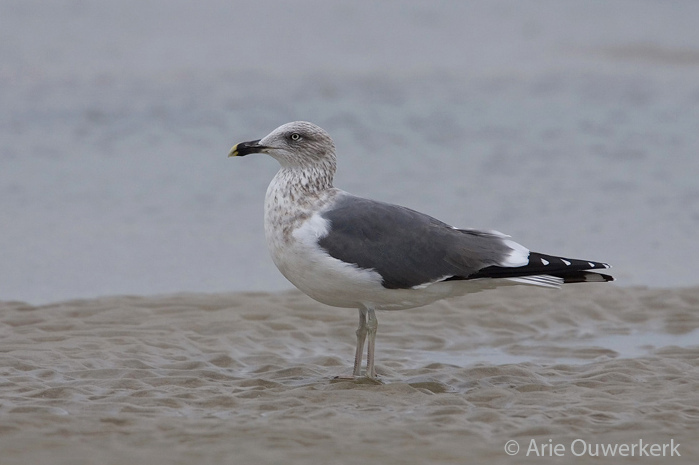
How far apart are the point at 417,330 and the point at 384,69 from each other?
11539 millimetres

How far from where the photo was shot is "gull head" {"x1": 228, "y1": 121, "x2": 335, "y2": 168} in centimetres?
749

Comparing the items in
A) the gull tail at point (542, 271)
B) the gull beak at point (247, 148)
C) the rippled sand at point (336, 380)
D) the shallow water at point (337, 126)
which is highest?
the shallow water at point (337, 126)

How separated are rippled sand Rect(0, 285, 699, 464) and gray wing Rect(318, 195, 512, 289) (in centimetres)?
71

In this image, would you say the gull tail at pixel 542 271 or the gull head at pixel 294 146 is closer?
the gull tail at pixel 542 271

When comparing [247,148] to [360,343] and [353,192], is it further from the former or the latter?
[353,192]

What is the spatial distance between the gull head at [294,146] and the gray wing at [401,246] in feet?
1.31

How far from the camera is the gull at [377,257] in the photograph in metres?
6.95

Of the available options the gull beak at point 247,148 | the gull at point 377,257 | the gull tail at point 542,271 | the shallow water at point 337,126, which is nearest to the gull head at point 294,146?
the gull beak at point 247,148

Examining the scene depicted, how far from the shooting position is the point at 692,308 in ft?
29.5

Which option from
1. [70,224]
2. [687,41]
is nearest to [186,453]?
[70,224]

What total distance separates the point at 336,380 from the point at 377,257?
0.83 metres

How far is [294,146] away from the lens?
7.53 m

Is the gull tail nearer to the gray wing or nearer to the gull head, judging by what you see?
the gray wing

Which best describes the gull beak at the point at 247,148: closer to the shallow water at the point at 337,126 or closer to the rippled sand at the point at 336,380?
the rippled sand at the point at 336,380
